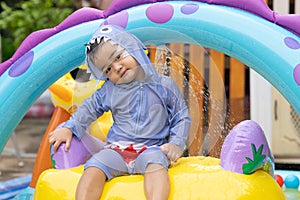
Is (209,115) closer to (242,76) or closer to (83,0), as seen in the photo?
(242,76)

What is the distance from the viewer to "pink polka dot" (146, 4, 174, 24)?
83.7 inches

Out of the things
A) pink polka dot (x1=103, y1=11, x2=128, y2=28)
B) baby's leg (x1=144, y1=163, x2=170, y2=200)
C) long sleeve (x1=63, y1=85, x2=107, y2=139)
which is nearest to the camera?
baby's leg (x1=144, y1=163, x2=170, y2=200)

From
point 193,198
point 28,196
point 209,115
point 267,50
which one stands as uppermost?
point 267,50

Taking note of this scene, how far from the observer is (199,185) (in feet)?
6.14

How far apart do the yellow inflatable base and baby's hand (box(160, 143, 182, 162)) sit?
0.17 ft

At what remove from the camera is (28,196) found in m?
2.80

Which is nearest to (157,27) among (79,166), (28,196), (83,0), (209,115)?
(209,115)

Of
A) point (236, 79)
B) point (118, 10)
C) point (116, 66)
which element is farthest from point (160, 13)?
point (236, 79)

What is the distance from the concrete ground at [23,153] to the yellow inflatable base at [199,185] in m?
2.48

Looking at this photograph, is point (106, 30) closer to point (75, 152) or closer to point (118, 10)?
point (118, 10)

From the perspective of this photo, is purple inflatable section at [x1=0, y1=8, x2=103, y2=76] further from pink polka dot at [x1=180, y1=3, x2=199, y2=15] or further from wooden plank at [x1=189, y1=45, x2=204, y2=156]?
wooden plank at [x1=189, y1=45, x2=204, y2=156]

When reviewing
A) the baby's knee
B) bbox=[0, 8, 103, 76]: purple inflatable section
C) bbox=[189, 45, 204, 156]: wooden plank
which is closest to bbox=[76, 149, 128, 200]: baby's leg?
the baby's knee

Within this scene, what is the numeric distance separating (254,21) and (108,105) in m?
0.58

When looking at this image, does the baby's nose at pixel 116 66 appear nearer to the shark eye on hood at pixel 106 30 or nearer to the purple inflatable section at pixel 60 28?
the shark eye on hood at pixel 106 30
